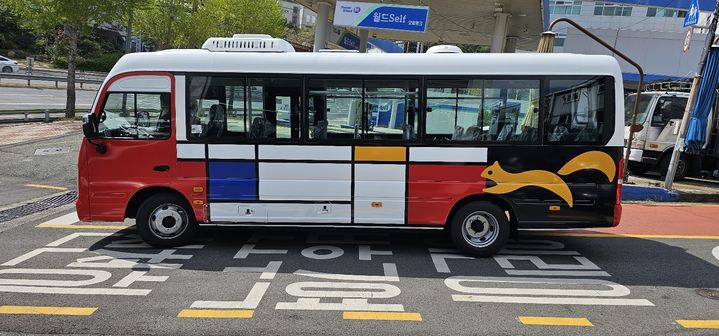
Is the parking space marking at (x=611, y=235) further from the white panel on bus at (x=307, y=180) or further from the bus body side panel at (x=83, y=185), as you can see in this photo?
the bus body side panel at (x=83, y=185)

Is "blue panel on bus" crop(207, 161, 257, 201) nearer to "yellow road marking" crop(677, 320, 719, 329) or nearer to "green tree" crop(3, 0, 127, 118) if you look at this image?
"yellow road marking" crop(677, 320, 719, 329)

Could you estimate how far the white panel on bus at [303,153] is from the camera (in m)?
6.42

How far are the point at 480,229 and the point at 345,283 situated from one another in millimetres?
2089

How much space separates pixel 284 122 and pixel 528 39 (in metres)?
24.2

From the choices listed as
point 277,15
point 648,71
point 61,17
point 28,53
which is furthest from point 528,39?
Answer: point 28,53

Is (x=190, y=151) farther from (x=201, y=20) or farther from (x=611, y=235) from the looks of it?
(x=201, y=20)

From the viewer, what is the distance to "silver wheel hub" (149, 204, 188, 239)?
6629 millimetres

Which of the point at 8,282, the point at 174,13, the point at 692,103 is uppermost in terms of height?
the point at 174,13

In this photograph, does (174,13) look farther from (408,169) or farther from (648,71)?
(648,71)

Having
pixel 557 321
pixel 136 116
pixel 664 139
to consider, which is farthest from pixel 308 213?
pixel 664 139

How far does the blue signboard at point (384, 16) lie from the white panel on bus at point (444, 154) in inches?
350

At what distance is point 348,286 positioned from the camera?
17.8 feet

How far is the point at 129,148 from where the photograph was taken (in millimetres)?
6453

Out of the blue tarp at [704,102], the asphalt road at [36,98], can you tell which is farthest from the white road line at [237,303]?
the asphalt road at [36,98]
